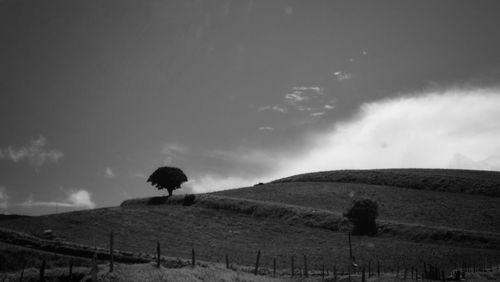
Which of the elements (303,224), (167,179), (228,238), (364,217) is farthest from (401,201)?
(167,179)

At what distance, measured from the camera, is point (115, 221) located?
70562mm

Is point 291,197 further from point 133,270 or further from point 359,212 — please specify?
point 133,270

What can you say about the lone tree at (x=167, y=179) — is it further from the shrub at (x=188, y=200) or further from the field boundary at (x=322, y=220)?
the shrub at (x=188, y=200)

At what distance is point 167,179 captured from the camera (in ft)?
329

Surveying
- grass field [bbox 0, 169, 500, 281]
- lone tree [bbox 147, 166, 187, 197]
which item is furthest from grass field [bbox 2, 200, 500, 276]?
lone tree [bbox 147, 166, 187, 197]

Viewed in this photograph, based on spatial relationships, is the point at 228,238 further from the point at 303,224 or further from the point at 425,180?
the point at 425,180

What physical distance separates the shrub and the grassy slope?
1077 centimetres

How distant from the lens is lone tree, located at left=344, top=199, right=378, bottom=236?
67625 mm

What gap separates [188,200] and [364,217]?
3753 centimetres

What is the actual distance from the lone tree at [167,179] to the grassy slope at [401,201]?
11.0m

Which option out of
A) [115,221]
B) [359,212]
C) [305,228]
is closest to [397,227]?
[359,212]

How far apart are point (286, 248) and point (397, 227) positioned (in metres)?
19.8

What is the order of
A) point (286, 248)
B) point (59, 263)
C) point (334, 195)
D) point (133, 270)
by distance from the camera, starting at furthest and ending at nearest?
1. point (334, 195)
2. point (286, 248)
3. point (59, 263)
4. point (133, 270)

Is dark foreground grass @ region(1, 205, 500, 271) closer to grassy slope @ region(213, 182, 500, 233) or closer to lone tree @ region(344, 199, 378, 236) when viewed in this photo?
lone tree @ region(344, 199, 378, 236)
